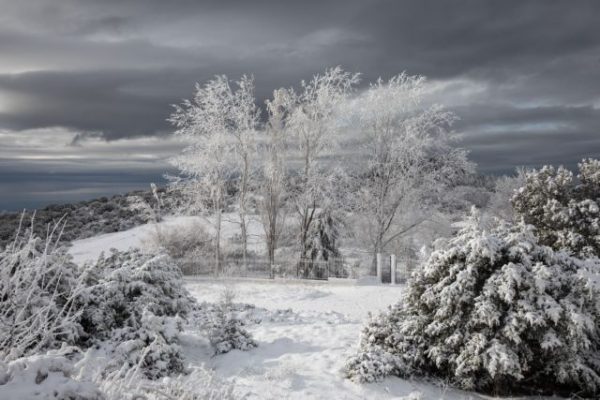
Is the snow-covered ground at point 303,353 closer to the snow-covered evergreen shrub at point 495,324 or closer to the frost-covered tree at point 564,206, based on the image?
the snow-covered evergreen shrub at point 495,324

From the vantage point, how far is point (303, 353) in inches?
397

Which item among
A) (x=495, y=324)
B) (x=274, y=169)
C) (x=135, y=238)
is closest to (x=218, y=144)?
(x=274, y=169)

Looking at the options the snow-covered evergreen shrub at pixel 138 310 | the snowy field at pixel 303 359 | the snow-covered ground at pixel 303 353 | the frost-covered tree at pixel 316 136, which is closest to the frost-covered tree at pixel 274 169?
the frost-covered tree at pixel 316 136

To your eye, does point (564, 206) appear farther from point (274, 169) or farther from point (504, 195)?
point (504, 195)

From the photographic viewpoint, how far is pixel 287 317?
13898mm

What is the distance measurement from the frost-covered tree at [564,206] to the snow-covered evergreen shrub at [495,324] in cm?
861

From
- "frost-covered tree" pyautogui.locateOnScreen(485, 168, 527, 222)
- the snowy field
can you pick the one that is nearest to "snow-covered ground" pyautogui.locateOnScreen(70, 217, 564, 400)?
the snowy field

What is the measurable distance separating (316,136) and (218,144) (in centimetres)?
513

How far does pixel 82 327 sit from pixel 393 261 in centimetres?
1367

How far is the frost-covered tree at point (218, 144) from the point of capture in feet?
89.1

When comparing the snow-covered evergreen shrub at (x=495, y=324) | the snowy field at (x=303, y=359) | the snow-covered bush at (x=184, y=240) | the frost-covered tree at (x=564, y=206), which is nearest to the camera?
the snowy field at (x=303, y=359)

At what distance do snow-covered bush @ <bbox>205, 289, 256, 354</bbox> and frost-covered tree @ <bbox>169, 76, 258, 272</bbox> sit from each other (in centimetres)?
1574

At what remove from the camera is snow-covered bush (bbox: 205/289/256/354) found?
34.3ft

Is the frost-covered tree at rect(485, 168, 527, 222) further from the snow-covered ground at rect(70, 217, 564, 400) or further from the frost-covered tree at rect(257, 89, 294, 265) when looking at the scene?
the snow-covered ground at rect(70, 217, 564, 400)
